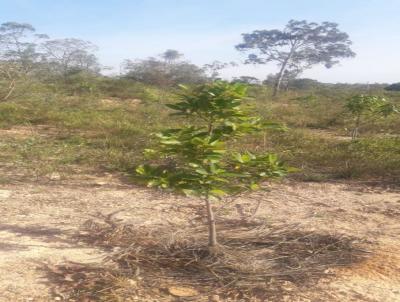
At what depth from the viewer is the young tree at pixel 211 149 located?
8.85 ft

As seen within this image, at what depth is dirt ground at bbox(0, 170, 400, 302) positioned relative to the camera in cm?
261

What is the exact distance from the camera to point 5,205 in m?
4.05

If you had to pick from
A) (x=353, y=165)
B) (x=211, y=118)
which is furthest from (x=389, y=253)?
(x=353, y=165)

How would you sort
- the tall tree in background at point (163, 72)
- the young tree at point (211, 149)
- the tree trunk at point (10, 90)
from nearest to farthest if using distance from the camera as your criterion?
1. the young tree at point (211, 149)
2. the tree trunk at point (10, 90)
3. the tall tree in background at point (163, 72)

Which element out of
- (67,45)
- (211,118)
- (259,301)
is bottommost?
(259,301)

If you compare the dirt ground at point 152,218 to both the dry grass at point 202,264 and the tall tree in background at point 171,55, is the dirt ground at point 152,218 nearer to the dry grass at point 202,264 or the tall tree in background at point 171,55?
the dry grass at point 202,264

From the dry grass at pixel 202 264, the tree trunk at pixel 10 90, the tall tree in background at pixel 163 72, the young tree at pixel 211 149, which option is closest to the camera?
the dry grass at pixel 202 264

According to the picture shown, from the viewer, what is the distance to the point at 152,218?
3838mm

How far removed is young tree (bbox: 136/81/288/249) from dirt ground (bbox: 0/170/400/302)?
696mm

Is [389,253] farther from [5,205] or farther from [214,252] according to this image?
[5,205]

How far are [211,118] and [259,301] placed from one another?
3.60ft

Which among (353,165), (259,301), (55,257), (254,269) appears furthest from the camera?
(353,165)

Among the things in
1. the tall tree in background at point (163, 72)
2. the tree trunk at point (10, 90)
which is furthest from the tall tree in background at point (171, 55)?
the tree trunk at point (10, 90)

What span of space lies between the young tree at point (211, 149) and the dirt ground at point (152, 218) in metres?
0.70
